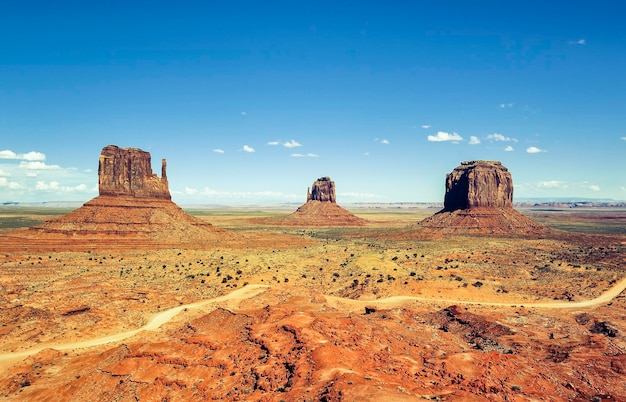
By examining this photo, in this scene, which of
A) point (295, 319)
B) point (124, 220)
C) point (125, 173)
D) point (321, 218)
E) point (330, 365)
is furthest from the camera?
point (321, 218)

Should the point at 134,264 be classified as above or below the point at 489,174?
below

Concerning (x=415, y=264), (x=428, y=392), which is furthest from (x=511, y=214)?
(x=428, y=392)

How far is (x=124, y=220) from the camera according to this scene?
91688 mm

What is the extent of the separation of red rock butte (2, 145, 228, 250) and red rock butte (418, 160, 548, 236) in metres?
76.4

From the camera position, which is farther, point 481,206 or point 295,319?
point 481,206

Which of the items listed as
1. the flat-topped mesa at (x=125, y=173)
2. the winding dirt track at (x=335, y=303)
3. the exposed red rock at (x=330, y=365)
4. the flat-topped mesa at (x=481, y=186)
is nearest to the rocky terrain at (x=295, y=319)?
the exposed red rock at (x=330, y=365)

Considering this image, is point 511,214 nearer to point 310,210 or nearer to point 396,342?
point 310,210

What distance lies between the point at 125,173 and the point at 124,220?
44.1 ft

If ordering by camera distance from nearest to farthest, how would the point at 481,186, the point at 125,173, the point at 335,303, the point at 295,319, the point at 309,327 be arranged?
the point at 309,327 → the point at 295,319 → the point at 335,303 → the point at 125,173 → the point at 481,186

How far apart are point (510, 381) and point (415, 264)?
4580 centimetres

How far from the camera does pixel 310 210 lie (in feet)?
643

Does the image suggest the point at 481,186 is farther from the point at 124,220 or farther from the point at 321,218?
the point at 124,220

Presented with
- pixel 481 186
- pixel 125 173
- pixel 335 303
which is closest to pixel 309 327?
pixel 335 303

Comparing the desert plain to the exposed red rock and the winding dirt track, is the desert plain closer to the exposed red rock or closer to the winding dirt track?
the exposed red rock
